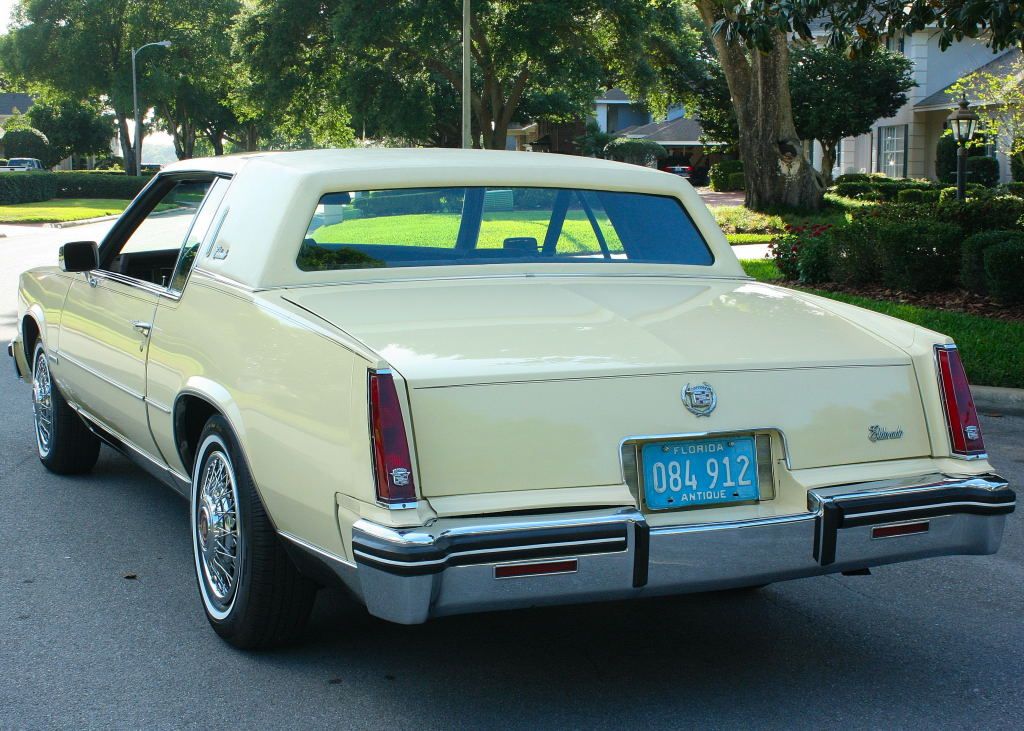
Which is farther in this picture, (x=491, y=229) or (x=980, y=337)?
(x=980, y=337)

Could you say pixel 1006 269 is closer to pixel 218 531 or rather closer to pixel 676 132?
pixel 218 531

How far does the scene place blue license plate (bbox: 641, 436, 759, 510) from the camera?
3.55 m

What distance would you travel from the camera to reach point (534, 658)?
4168 millimetres

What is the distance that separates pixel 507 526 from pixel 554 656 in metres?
1.03

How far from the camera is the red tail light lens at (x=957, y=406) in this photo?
3922 millimetres

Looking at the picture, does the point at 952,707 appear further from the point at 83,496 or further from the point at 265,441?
the point at 83,496

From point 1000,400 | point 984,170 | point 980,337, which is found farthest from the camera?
point 984,170

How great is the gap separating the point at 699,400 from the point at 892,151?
169ft

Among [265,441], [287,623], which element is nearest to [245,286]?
[265,441]

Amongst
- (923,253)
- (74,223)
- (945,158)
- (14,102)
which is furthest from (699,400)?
(14,102)

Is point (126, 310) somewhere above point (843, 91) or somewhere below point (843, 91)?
below

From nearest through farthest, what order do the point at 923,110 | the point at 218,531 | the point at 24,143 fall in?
the point at 218,531 < the point at 923,110 < the point at 24,143

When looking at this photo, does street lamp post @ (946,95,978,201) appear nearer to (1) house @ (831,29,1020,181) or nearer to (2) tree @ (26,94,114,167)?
(1) house @ (831,29,1020,181)

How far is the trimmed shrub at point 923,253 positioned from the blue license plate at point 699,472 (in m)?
10.8
